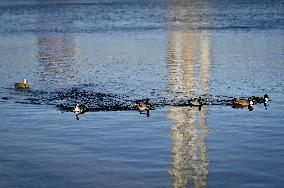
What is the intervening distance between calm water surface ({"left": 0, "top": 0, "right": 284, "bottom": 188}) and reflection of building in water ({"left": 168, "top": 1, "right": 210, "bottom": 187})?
104 mm

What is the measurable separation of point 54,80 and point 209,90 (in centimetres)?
1613

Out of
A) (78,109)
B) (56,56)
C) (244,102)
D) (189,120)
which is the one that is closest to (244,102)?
(244,102)

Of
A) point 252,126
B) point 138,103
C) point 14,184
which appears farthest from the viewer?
point 138,103

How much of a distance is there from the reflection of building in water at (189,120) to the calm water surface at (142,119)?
10 centimetres

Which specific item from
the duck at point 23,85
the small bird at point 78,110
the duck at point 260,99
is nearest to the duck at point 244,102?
the duck at point 260,99

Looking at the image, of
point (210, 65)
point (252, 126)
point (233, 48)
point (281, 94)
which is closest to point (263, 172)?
point (252, 126)

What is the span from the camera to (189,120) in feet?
135

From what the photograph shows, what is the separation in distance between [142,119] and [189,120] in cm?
332

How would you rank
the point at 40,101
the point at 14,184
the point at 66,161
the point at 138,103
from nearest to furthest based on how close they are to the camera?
the point at 14,184 → the point at 66,161 → the point at 138,103 → the point at 40,101

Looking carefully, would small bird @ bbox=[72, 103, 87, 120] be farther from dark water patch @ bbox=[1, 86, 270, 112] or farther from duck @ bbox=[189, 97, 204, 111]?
duck @ bbox=[189, 97, 204, 111]

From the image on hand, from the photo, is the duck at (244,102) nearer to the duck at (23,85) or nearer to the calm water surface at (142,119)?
the calm water surface at (142,119)

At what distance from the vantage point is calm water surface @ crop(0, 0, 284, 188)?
2955 cm

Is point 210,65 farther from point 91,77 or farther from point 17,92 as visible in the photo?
point 17,92

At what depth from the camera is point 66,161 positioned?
31.7 meters
